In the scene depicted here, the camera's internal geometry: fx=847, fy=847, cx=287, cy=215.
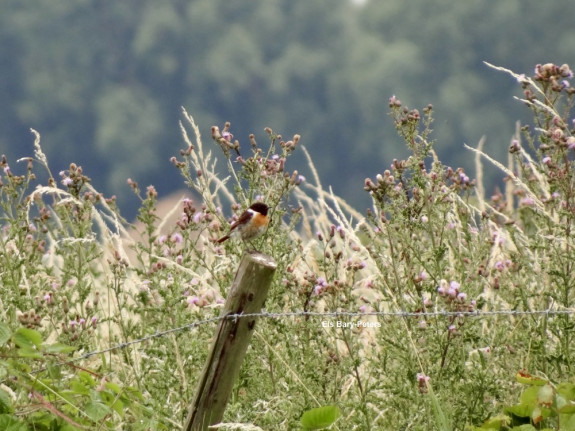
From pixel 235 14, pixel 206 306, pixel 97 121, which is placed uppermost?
pixel 235 14

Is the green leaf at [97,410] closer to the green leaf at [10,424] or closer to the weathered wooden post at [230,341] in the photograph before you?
the green leaf at [10,424]

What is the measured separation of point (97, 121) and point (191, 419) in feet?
353

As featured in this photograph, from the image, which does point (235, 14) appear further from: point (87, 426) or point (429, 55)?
point (87, 426)

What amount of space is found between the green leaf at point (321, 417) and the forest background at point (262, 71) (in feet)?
267

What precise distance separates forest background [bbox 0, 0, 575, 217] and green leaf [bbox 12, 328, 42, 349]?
81.3 meters

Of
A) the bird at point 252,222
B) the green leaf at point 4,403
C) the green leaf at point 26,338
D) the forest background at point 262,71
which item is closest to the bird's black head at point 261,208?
the bird at point 252,222

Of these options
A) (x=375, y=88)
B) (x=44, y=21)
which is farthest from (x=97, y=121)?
(x=375, y=88)

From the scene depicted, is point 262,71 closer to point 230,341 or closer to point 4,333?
point 230,341

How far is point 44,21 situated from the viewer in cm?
9525

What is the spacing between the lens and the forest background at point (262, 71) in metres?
84.9

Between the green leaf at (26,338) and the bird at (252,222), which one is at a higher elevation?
the bird at (252,222)

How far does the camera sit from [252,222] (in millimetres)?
3518

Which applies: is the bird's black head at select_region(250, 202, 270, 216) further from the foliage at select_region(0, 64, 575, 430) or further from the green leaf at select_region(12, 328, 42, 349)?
the green leaf at select_region(12, 328, 42, 349)

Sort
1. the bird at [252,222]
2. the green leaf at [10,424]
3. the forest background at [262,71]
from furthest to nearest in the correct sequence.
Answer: the forest background at [262,71]
the bird at [252,222]
the green leaf at [10,424]
